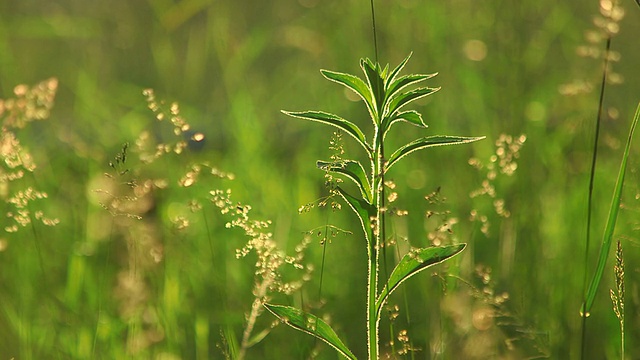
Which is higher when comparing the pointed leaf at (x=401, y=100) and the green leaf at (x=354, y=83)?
the green leaf at (x=354, y=83)

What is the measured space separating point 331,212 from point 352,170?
87 centimetres

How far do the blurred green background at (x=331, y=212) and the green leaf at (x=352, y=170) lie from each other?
17cm

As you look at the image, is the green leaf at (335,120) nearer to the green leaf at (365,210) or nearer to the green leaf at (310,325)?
the green leaf at (365,210)

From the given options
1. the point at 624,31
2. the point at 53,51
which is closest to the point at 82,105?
the point at 53,51

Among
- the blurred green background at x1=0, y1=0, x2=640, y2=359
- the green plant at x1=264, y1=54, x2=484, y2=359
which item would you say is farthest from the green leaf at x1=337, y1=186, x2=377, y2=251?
the blurred green background at x1=0, y1=0, x2=640, y2=359

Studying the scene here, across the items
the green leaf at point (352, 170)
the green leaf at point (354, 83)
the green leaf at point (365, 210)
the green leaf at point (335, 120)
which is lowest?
the green leaf at point (365, 210)

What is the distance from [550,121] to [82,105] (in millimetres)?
1058

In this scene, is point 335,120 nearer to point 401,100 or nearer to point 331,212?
point 401,100

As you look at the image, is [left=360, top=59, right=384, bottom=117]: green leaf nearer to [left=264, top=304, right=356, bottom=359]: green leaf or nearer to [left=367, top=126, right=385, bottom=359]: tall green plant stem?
[left=367, top=126, right=385, bottom=359]: tall green plant stem

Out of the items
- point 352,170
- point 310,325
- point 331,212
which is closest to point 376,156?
point 352,170

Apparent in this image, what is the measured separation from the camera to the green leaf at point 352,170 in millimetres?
762

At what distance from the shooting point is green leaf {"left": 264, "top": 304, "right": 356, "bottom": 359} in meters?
0.80

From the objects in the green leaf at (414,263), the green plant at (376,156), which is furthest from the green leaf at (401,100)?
the green leaf at (414,263)

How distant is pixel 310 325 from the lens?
2.61 feet
